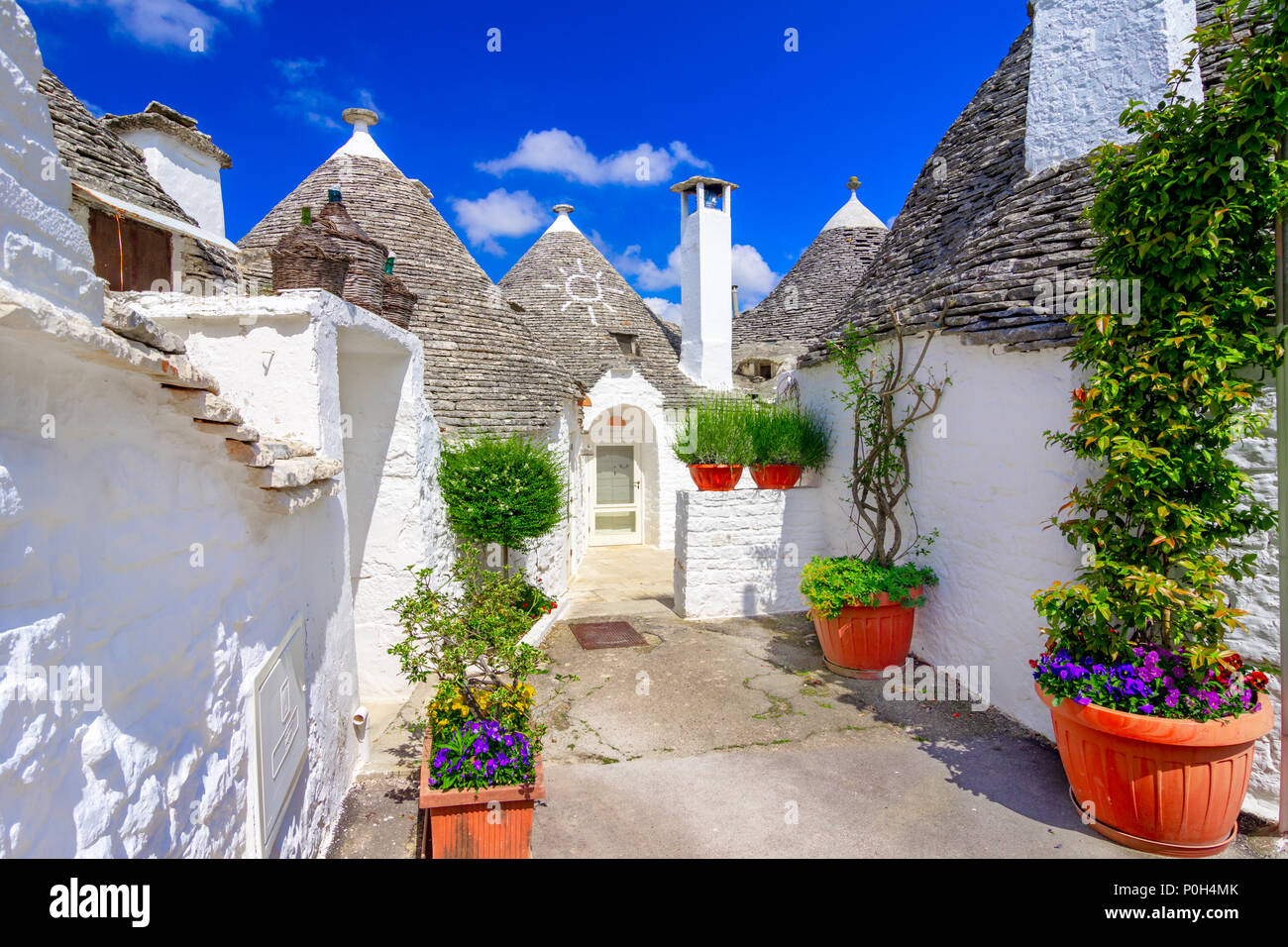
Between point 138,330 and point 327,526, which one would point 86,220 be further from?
point 138,330

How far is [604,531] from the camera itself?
14.1 meters

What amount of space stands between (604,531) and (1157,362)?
1117cm

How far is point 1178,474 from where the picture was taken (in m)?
3.51

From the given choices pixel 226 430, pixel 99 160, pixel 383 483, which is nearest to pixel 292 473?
pixel 226 430

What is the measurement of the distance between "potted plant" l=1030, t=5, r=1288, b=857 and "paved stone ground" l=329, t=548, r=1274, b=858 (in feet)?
1.48

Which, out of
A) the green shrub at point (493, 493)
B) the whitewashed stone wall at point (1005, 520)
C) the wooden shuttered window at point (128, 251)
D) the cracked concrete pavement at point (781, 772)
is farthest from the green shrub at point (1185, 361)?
the wooden shuttered window at point (128, 251)

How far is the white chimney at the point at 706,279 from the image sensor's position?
14.1 metres

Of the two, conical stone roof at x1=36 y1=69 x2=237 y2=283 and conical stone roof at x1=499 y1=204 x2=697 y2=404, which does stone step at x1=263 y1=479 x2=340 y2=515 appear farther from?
conical stone roof at x1=499 y1=204 x2=697 y2=404

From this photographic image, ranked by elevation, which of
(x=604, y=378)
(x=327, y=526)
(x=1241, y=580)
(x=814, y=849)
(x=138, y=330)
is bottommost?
(x=814, y=849)

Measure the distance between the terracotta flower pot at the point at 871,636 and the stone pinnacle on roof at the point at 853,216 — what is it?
14.2 metres

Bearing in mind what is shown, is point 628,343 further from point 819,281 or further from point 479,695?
point 479,695

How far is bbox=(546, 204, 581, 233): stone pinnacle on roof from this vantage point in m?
16.6

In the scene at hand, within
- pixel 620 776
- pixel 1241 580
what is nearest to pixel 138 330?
pixel 620 776

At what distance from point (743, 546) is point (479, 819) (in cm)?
498
